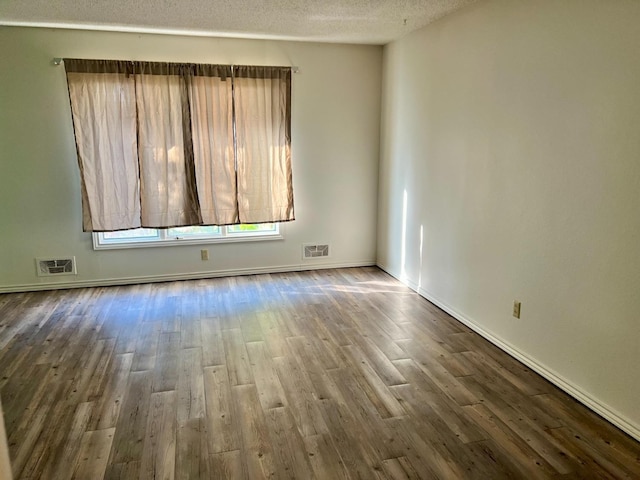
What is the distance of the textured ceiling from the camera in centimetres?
338

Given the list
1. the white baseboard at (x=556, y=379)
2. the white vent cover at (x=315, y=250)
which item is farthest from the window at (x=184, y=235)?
the white baseboard at (x=556, y=379)

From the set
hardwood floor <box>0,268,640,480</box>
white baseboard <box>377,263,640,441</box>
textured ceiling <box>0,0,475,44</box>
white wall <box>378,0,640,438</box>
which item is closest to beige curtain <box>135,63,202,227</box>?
textured ceiling <box>0,0,475,44</box>

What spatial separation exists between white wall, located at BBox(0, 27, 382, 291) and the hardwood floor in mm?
762

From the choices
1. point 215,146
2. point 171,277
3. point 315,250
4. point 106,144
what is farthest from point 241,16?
point 171,277

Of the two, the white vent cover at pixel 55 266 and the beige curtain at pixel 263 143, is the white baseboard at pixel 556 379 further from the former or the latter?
the white vent cover at pixel 55 266

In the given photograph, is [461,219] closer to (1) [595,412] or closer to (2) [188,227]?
(1) [595,412]

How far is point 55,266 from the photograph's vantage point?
4547 mm

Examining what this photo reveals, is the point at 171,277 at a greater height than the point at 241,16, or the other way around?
the point at 241,16

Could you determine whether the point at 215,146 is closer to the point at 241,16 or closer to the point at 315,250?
the point at 241,16

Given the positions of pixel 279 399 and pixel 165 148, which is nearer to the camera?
pixel 279 399

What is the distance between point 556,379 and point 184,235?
143 inches

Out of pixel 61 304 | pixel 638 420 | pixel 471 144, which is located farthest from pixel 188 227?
pixel 638 420

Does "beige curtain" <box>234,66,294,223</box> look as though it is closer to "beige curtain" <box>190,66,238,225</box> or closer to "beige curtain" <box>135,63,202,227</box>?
"beige curtain" <box>190,66,238,225</box>

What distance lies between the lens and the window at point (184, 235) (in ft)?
15.4
